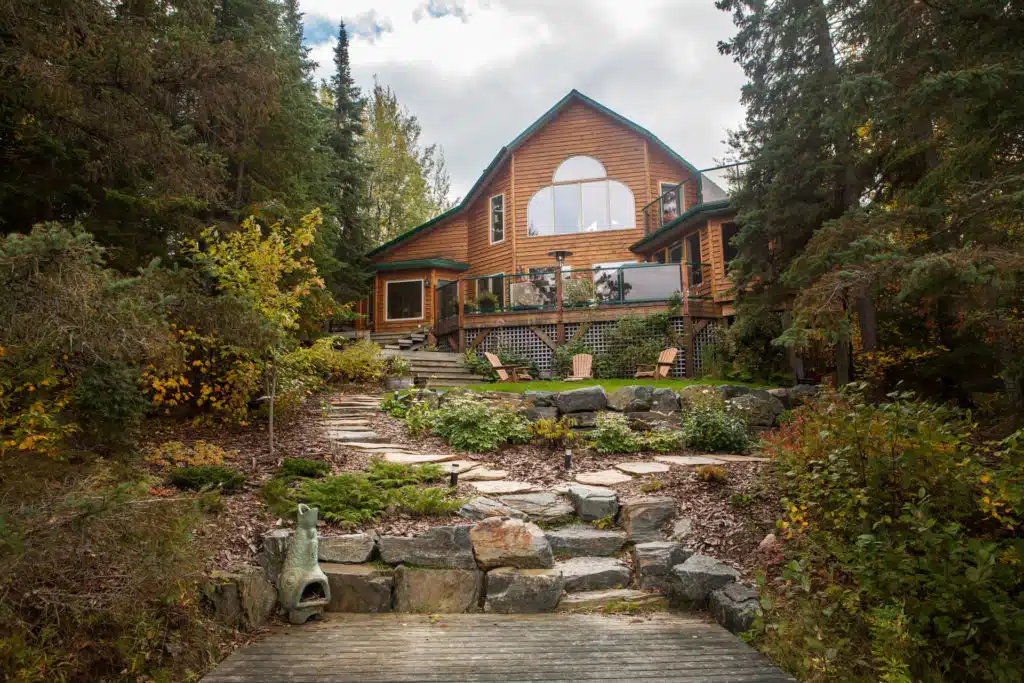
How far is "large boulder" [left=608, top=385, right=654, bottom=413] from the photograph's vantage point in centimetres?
948

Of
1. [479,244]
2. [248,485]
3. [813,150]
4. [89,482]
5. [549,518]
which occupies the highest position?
[479,244]

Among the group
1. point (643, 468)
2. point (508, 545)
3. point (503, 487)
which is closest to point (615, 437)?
point (643, 468)

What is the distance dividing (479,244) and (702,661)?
61.2ft

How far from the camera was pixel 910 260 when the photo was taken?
14.6 feet

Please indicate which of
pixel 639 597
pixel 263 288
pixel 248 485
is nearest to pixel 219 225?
pixel 263 288

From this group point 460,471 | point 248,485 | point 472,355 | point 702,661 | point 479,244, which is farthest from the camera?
point 479,244

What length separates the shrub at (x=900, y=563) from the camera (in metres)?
2.91

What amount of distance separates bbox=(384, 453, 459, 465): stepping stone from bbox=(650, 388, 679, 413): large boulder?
3.63 m

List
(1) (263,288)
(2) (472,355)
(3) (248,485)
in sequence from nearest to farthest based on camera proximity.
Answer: (3) (248,485) < (1) (263,288) < (2) (472,355)

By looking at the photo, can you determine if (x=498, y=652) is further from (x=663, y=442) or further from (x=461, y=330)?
(x=461, y=330)

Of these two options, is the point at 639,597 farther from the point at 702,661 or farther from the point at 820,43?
the point at 820,43

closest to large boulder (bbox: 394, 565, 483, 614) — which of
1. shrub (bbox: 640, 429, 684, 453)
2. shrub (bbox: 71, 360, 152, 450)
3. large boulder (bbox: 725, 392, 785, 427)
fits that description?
shrub (bbox: 71, 360, 152, 450)

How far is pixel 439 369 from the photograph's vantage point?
13.7 meters

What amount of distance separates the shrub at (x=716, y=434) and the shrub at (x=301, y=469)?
15.4 ft
